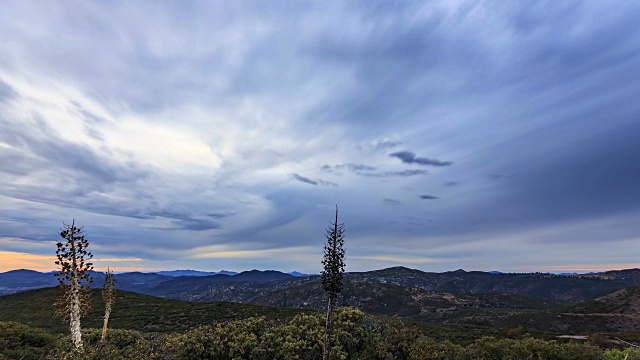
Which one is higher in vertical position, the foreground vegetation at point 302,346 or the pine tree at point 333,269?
the pine tree at point 333,269

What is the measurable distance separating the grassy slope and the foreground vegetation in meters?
28.5

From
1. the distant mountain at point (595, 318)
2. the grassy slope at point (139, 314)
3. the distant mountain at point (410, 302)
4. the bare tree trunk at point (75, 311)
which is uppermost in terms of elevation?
the bare tree trunk at point (75, 311)

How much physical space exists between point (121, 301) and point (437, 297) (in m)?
122

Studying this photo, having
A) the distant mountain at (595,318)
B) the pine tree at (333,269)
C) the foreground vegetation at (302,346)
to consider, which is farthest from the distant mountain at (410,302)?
the pine tree at (333,269)

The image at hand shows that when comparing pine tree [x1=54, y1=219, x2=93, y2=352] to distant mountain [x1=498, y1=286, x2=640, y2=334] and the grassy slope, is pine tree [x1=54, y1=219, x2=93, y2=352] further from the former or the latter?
distant mountain [x1=498, y1=286, x2=640, y2=334]

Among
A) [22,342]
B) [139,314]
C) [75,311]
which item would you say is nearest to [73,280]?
[75,311]

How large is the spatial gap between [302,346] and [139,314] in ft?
182

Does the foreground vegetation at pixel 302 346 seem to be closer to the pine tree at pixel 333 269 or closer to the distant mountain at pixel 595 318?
the pine tree at pixel 333 269

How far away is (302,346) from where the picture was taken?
19.5 meters

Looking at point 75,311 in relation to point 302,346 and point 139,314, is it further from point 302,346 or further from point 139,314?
point 139,314

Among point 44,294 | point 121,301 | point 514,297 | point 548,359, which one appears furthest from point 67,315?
point 514,297

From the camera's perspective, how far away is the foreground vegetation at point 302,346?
19.4 metres

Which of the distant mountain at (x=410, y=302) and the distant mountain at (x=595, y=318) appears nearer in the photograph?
the distant mountain at (x=595, y=318)

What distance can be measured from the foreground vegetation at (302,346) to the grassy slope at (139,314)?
28.5 metres
